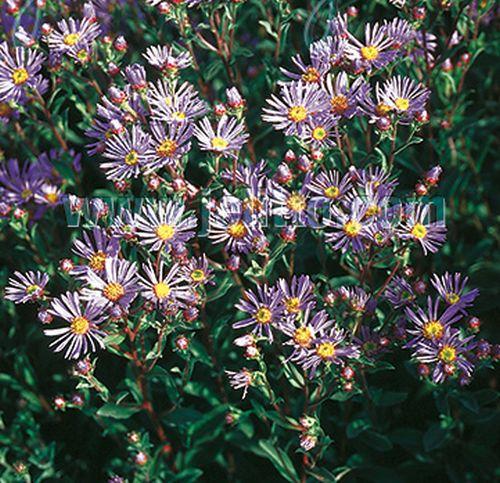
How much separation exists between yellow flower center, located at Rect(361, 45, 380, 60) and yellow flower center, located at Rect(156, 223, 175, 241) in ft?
3.42

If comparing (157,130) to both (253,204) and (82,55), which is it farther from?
(82,55)

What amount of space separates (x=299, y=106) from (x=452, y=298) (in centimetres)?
95

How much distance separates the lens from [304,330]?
2.49 metres

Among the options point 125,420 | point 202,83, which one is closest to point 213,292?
point 125,420

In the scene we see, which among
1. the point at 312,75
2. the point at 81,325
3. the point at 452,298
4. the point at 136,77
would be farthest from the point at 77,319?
the point at 452,298

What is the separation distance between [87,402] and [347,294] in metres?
1.18

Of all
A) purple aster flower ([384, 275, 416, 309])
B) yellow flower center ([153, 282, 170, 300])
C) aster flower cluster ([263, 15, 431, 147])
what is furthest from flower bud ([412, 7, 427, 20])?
yellow flower center ([153, 282, 170, 300])

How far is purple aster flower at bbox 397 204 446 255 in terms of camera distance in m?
2.55

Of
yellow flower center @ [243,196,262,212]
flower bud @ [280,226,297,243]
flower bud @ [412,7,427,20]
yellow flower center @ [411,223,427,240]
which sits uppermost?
flower bud @ [412,7,427,20]

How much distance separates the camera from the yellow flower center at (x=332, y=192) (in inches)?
104

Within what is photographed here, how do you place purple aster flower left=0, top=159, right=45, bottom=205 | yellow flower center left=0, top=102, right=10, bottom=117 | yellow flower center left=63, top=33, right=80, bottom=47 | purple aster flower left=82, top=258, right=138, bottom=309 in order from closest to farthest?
Answer: purple aster flower left=82, top=258, right=138, bottom=309 → yellow flower center left=63, top=33, right=80, bottom=47 → yellow flower center left=0, top=102, right=10, bottom=117 → purple aster flower left=0, top=159, right=45, bottom=205

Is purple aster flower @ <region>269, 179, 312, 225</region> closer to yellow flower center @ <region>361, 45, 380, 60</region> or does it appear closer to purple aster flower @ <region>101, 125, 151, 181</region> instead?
purple aster flower @ <region>101, 125, 151, 181</region>

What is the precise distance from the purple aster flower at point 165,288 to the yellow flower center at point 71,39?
1.09 meters

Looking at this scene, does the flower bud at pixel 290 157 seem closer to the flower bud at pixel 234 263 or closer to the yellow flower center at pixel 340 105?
the yellow flower center at pixel 340 105
